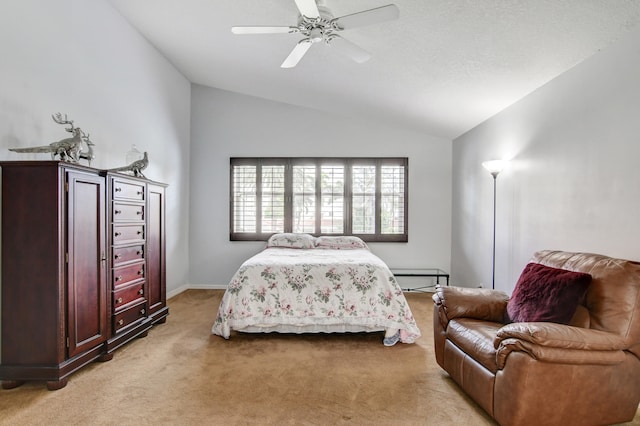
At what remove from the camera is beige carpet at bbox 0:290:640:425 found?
2.07 metres

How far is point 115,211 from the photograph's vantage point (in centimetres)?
299

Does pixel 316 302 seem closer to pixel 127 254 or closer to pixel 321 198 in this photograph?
pixel 127 254

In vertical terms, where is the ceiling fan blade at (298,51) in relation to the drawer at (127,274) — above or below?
above

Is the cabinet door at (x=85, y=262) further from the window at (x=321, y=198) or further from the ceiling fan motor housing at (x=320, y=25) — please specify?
the window at (x=321, y=198)

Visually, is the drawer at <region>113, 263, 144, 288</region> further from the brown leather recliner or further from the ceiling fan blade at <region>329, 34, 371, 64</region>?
the brown leather recliner

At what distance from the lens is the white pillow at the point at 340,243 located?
4.97 meters

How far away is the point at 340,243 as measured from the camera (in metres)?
5.00

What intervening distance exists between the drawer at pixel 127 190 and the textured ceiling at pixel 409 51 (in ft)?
5.74

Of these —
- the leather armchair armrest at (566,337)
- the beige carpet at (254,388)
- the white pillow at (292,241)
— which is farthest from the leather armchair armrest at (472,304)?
the white pillow at (292,241)

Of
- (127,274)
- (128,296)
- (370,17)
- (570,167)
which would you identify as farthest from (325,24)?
(128,296)


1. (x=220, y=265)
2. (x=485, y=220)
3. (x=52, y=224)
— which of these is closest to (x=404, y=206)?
(x=485, y=220)

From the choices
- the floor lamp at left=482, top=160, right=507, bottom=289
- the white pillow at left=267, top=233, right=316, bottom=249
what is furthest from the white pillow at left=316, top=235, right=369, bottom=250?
the floor lamp at left=482, top=160, right=507, bottom=289

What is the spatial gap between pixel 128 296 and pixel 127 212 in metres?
0.76

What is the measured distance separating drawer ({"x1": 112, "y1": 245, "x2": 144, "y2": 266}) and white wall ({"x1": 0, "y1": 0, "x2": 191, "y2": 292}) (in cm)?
95
